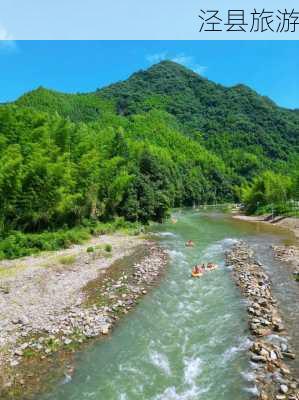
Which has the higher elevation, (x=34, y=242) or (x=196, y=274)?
(x=34, y=242)

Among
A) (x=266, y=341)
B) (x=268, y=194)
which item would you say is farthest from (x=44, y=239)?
(x=268, y=194)

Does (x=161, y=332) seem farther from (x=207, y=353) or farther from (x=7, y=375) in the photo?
(x=7, y=375)

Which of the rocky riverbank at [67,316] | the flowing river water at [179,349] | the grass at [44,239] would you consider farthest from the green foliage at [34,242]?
the flowing river water at [179,349]

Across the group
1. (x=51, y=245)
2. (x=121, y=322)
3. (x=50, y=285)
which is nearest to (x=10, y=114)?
(x=51, y=245)

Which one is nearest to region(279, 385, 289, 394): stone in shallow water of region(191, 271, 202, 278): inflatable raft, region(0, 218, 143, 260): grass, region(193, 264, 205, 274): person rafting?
region(191, 271, 202, 278): inflatable raft

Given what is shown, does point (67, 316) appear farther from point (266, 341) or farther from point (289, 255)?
point (289, 255)
